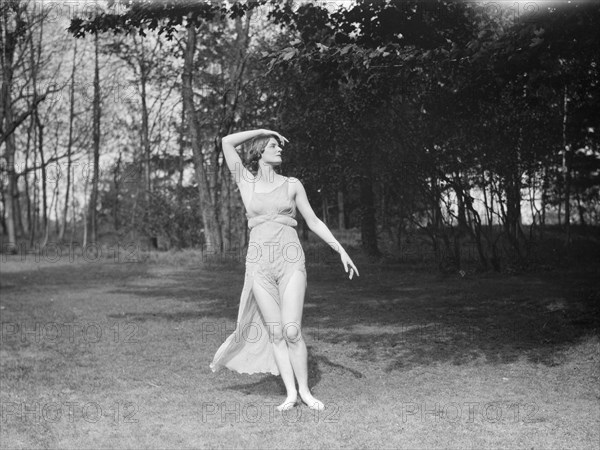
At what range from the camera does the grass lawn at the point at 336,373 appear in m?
5.66

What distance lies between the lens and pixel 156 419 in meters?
6.16

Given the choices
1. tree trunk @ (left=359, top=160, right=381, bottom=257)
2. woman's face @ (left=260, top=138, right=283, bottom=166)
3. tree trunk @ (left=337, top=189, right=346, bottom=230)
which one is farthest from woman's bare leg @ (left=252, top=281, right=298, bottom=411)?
tree trunk @ (left=337, top=189, right=346, bottom=230)

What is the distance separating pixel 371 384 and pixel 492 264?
40.3 ft

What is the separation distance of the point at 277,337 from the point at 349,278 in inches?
60.4

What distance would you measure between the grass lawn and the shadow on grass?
1.8 inches

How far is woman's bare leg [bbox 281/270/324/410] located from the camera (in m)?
6.21

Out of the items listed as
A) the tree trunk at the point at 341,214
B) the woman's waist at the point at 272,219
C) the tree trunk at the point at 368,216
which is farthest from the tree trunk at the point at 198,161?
the woman's waist at the point at 272,219

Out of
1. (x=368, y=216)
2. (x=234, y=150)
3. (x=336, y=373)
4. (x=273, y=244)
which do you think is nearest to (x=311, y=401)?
(x=273, y=244)

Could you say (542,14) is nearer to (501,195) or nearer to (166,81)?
(501,195)

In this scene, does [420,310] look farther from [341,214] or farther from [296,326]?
[341,214]

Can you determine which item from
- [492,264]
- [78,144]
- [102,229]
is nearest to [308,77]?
[492,264]

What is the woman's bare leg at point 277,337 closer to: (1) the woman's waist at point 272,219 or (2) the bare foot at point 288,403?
(2) the bare foot at point 288,403

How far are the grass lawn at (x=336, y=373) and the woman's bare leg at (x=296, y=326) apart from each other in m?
0.28

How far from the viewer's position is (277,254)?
20.7ft
